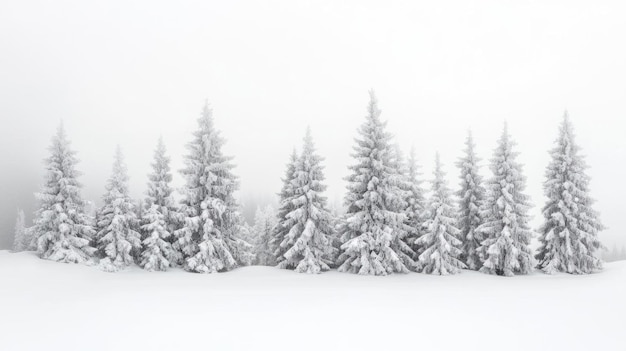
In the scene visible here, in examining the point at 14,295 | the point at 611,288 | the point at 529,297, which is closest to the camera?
the point at 14,295

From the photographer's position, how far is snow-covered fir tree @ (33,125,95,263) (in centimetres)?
2267

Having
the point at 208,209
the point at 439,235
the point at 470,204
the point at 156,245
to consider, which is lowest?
the point at 156,245

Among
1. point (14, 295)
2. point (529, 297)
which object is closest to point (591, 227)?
point (529, 297)

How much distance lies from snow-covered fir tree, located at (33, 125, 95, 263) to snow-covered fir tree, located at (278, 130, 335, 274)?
45.1ft

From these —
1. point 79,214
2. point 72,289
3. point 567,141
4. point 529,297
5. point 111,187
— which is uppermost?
point 567,141

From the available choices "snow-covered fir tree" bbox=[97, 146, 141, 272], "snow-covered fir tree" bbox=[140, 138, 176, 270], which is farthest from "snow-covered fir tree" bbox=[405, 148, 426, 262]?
"snow-covered fir tree" bbox=[97, 146, 141, 272]

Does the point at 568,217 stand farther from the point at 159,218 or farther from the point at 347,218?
the point at 159,218

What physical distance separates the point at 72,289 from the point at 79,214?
444 inches

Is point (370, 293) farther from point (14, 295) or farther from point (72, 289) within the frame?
point (14, 295)

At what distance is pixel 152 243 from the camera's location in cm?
2333

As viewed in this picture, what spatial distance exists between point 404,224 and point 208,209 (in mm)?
14434

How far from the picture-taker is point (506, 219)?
24.6m

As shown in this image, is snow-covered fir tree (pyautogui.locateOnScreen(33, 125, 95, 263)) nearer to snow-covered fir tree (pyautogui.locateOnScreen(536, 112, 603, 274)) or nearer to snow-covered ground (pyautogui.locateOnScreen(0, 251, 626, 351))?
snow-covered ground (pyautogui.locateOnScreen(0, 251, 626, 351))

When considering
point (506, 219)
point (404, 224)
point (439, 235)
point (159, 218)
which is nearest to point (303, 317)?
point (439, 235)
